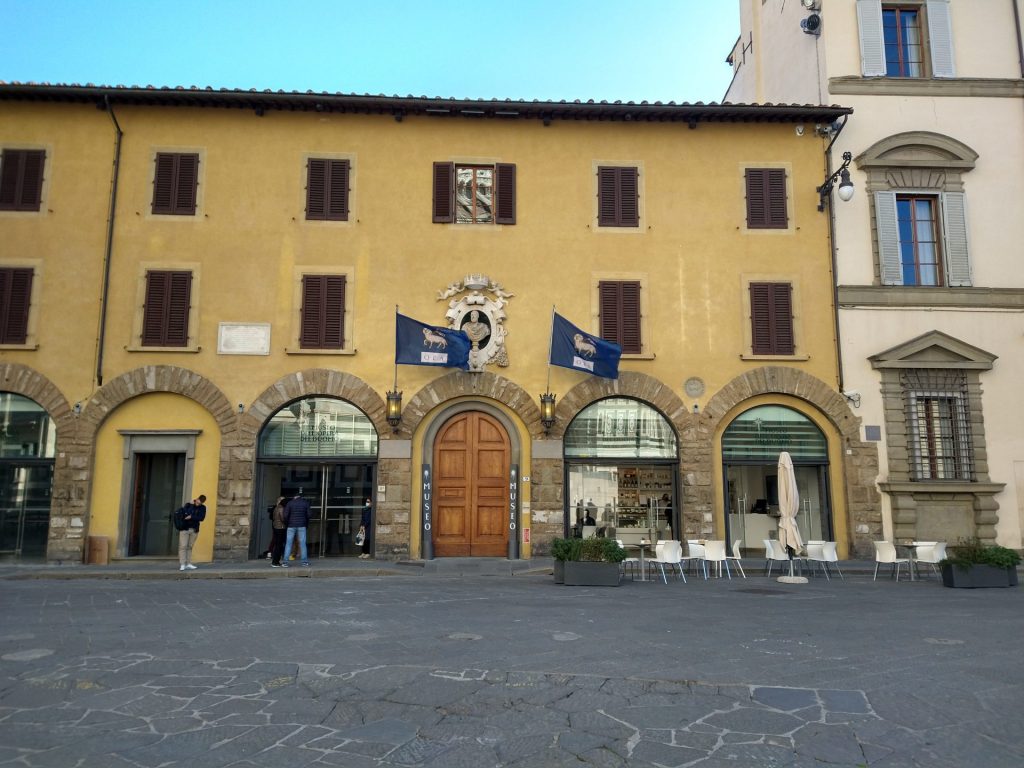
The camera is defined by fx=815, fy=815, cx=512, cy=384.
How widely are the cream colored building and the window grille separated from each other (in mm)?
28

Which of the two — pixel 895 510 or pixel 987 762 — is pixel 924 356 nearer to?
pixel 895 510

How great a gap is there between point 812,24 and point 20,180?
57.0 ft

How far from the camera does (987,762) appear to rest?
473 cm

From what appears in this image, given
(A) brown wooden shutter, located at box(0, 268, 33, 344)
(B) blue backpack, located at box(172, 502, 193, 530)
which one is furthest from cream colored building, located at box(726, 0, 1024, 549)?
(A) brown wooden shutter, located at box(0, 268, 33, 344)

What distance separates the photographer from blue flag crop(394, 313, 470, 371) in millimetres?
15797

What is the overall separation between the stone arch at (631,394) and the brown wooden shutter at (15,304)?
11.0m

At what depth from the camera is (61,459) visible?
15961mm

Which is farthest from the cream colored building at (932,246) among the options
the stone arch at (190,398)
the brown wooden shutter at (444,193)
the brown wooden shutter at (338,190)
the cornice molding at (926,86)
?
the stone arch at (190,398)

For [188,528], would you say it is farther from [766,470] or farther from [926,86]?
[926,86]

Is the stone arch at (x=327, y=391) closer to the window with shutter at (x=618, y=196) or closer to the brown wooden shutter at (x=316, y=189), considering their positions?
the brown wooden shutter at (x=316, y=189)

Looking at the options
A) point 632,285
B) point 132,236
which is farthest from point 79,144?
point 632,285

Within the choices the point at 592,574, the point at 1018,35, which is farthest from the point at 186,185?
the point at 1018,35

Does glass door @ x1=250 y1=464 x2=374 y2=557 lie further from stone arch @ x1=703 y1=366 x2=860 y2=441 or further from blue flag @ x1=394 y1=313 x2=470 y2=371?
stone arch @ x1=703 y1=366 x2=860 y2=441

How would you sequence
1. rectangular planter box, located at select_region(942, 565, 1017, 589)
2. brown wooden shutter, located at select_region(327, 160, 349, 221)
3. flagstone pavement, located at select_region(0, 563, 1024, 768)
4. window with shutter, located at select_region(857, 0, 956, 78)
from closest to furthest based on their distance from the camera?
flagstone pavement, located at select_region(0, 563, 1024, 768)
rectangular planter box, located at select_region(942, 565, 1017, 589)
brown wooden shutter, located at select_region(327, 160, 349, 221)
window with shutter, located at select_region(857, 0, 956, 78)
